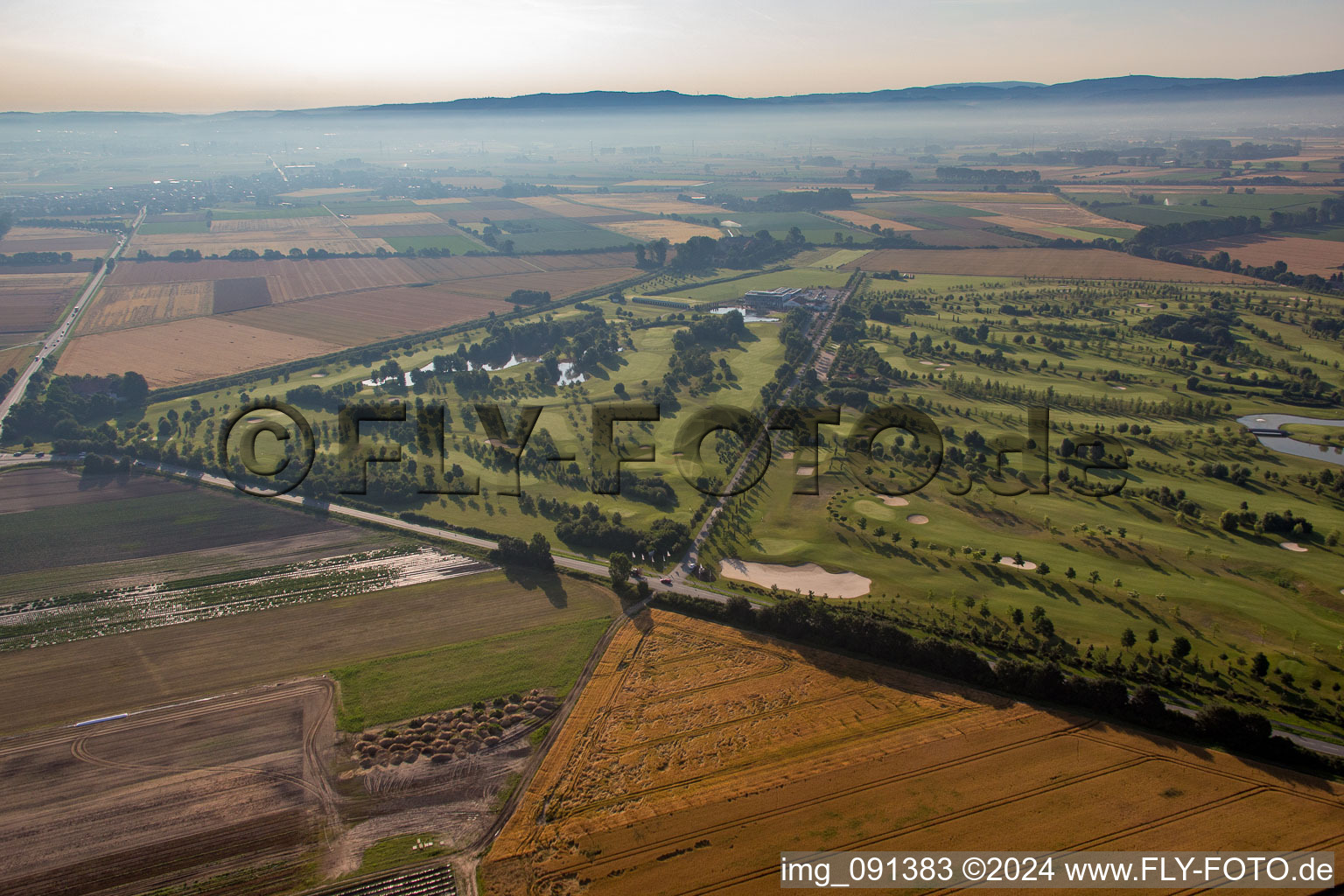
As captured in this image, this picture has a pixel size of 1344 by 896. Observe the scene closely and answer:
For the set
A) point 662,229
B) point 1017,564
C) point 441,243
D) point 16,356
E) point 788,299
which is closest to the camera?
point 1017,564

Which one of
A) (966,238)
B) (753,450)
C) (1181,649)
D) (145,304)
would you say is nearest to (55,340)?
(145,304)

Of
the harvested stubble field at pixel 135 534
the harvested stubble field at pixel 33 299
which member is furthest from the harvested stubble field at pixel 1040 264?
the harvested stubble field at pixel 33 299

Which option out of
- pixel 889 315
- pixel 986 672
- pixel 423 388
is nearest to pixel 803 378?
pixel 889 315

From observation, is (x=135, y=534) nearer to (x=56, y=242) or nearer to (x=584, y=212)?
(x=56, y=242)

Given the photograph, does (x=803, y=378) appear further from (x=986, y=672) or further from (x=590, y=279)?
(x=590, y=279)

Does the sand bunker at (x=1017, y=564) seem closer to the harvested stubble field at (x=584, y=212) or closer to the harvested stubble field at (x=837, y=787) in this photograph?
the harvested stubble field at (x=837, y=787)

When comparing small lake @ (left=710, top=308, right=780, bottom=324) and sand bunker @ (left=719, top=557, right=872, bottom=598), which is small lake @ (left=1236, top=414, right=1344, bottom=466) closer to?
sand bunker @ (left=719, top=557, right=872, bottom=598)
